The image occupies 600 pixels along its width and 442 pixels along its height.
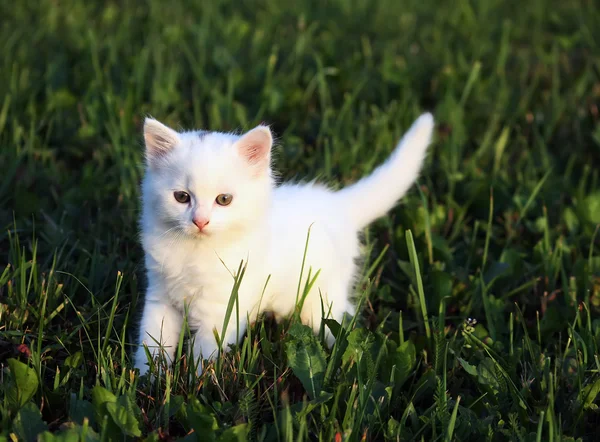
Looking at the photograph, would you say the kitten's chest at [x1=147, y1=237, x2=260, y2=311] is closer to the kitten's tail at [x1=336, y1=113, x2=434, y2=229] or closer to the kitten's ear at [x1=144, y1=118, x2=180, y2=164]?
the kitten's ear at [x1=144, y1=118, x2=180, y2=164]

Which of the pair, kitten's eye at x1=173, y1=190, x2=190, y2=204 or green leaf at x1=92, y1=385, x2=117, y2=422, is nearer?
green leaf at x1=92, y1=385, x2=117, y2=422

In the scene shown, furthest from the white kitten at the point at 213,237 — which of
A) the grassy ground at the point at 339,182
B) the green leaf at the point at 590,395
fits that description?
the green leaf at the point at 590,395

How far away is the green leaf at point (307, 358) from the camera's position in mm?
2502

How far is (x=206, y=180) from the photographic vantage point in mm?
2557

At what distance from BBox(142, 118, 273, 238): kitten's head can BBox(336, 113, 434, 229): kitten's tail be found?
657mm

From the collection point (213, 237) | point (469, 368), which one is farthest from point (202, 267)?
point (469, 368)

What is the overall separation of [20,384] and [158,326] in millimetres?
569

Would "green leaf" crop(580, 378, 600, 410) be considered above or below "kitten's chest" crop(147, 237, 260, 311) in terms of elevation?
below

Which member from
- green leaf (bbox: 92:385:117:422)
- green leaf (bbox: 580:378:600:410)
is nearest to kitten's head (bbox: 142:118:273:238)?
green leaf (bbox: 92:385:117:422)

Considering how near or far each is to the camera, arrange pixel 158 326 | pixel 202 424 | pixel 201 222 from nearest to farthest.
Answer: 1. pixel 202 424
2. pixel 201 222
3. pixel 158 326

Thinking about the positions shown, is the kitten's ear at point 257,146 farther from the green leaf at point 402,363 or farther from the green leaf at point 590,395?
the green leaf at point 590,395

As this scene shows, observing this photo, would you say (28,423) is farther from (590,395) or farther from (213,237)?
(590,395)

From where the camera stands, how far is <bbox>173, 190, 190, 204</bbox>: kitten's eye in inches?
102

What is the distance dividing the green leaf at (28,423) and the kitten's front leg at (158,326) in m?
0.52
